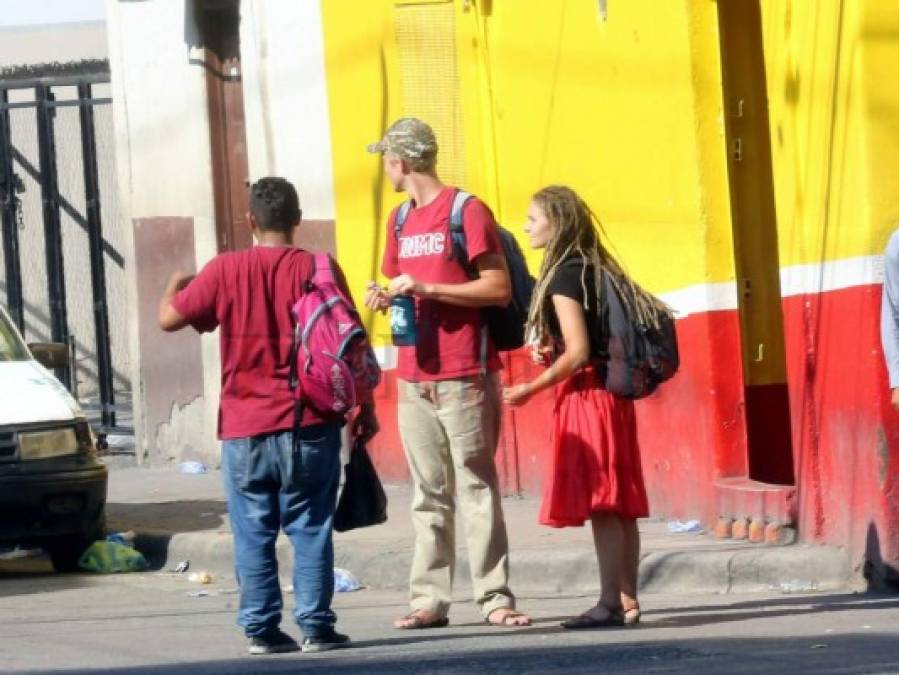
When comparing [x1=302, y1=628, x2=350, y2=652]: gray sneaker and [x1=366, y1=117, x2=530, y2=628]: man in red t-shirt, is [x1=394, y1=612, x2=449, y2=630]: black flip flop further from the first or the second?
[x1=302, y1=628, x2=350, y2=652]: gray sneaker

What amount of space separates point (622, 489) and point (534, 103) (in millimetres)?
4211

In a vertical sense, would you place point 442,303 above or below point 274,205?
below

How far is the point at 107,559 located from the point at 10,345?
1.34m

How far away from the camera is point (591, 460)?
8.20 meters

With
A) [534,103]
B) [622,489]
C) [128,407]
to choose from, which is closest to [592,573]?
[622,489]

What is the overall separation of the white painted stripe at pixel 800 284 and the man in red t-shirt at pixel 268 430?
2.30 meters

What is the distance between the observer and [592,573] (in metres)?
9.84

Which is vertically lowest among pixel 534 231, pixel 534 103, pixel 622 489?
pixel 622 489

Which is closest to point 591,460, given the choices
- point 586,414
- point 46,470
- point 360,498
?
point 586,414

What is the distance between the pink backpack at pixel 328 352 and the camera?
7.78m

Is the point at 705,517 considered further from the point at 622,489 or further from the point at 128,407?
the point at 128,407

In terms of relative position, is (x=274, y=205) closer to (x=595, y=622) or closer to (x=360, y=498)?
(x=360, y=498)

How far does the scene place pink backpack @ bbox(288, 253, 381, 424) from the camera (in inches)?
306

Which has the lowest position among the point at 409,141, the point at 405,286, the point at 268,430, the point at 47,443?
the point at 47,443
